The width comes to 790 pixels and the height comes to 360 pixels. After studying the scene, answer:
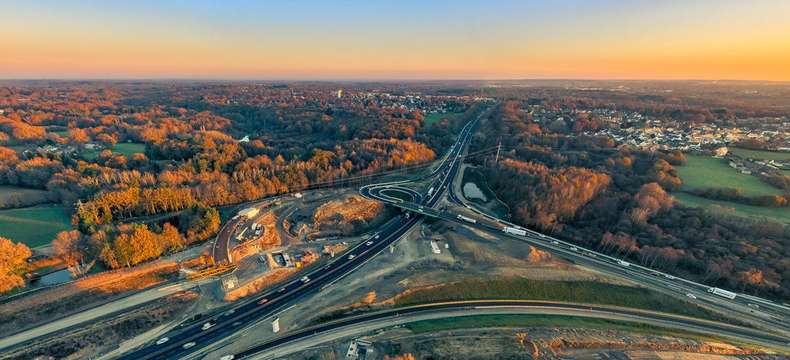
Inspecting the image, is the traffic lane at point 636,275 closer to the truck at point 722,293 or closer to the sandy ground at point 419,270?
the truck at point 722,293

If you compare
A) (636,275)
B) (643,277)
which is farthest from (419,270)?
(643,277)

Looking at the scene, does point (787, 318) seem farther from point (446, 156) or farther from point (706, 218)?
point (446, 156)

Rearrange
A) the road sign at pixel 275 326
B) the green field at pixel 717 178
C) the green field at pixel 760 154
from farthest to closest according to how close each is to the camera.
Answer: the green field at pixel 760 154, the green field at pixel 717 178, the road sign at pixel 275 326

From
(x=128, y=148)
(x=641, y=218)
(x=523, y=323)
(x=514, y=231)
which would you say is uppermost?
(x=128, y=148)

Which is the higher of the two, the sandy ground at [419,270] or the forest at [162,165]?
the forest at [162,165]

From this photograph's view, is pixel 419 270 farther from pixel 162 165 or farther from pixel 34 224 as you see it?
pixel 162 165

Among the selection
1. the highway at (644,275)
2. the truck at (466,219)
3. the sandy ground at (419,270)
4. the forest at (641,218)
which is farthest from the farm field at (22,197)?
the forest at (641,218)

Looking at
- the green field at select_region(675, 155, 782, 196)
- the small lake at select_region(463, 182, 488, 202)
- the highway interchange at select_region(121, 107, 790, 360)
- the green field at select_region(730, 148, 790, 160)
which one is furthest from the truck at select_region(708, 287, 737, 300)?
the green field at select_region(730, 148, 790, 160)
